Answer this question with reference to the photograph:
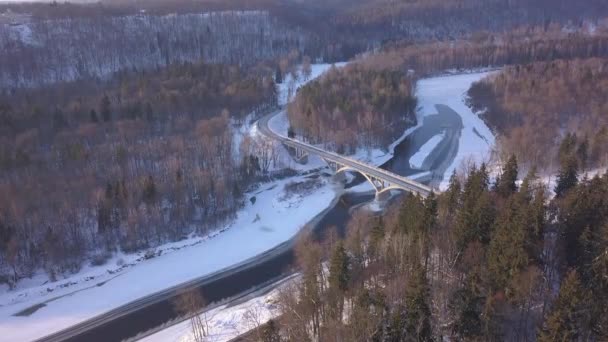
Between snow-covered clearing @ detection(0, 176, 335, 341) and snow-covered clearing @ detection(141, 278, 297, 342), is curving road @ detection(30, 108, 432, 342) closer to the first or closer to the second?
snow-covered clearing @ detection(0, 176, 335, 341)

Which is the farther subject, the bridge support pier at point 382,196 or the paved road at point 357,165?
the bridge support pier at point 382,196

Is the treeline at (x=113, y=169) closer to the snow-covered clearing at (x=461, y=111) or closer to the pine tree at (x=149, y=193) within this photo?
the pine tree at (x=149, y=193)

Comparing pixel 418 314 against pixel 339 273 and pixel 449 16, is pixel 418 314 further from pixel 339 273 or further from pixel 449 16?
pixel 449 16

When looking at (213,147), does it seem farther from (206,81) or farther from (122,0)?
(122,0)

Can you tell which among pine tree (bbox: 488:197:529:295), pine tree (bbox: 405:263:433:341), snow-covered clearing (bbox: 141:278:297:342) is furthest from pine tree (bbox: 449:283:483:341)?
snow-covered clearing (bbox: 141:278:297:342)

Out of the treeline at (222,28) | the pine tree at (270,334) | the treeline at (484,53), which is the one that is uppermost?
the treeline at (222,28)

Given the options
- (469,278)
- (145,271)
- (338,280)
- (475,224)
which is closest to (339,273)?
(338,280)

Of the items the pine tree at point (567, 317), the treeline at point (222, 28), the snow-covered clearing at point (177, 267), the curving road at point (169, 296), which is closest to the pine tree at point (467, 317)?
the pine tree at point (567, 317)
